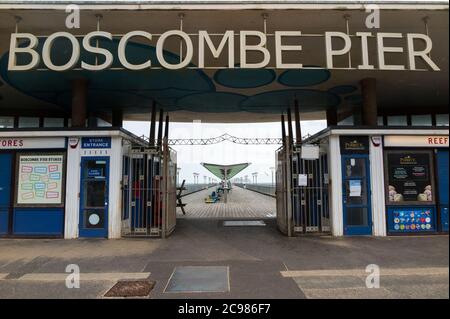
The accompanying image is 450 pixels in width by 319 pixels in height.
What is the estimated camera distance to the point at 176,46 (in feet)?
34.1

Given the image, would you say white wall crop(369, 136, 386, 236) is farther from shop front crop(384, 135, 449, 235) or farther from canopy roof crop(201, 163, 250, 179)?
canopy roof crop(201, 163, 250, 179)

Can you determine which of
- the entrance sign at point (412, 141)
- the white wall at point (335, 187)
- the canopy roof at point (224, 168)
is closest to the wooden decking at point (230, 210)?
the white wall at point (335, 187)

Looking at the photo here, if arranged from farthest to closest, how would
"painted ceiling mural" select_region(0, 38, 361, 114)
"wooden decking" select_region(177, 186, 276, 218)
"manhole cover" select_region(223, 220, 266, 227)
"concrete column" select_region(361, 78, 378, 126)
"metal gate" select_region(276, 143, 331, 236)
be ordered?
"wooden decking" select_region(177, 186, 276, 218) → "manhole cover" select_region(223, 220, 266, 227) → "concrete column" select_region(361, 78, 378, 126) → "painted ceiling mural" select_region(0, 38, 361, 114) → "metal gate" select_region(276, 143, 331, 236)

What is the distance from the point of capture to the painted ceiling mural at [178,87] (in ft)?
37.2

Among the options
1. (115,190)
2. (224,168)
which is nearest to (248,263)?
(115,190)

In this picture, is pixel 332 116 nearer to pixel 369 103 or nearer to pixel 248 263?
pixel 369 103

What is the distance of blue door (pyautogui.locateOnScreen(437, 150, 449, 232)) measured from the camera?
984cm

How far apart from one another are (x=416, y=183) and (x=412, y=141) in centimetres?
124

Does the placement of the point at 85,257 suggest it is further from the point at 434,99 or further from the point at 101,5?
the point at 434,99

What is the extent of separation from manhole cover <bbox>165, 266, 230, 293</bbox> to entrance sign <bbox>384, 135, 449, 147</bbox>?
6.51 metres

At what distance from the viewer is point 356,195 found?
992 cm

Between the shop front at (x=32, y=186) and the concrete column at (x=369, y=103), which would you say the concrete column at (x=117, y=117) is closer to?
the shop front at (x=32, y=186)

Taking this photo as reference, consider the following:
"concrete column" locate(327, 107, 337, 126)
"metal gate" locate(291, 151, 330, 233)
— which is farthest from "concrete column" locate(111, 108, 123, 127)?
"concrete column" locate(327, 107, 337, 126)
